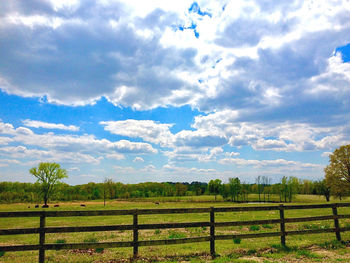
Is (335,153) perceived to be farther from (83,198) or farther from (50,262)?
(83,198)

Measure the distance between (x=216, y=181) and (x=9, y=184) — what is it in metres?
90.5

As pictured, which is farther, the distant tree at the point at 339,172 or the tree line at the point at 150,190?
the tree line at the point at 150,190

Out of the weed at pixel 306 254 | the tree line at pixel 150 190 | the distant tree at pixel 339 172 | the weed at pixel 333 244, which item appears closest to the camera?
the weed at pixel 306 254

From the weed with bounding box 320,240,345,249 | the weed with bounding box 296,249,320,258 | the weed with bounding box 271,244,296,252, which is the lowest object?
the weed with bounding box 320,240,345,249

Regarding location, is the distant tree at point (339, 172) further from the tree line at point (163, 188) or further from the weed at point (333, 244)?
the weed at point (333, 244)

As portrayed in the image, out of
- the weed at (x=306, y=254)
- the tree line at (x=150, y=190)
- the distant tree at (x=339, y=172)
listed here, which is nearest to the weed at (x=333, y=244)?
the weed at (x=306, y=254)

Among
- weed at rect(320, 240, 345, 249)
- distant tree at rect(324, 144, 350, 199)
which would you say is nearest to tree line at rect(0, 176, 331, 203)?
distant tree at rect(324, 144, 350, 199)

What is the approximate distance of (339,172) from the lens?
55.3 m

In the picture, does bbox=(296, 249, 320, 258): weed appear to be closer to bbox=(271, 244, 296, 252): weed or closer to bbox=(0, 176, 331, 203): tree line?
bbox=(271, 244, 296, 252): weed

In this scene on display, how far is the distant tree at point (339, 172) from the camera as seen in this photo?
5388cm

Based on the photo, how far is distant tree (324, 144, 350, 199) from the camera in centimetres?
5388

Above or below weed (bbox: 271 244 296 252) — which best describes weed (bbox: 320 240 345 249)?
below

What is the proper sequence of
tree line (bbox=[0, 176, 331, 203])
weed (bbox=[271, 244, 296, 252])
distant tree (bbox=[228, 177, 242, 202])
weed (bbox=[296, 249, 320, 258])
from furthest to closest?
distant tree (bbox=[228, 177, 242, 202])
tree line (bbox=[0, 176, 331, 203])
weed (bbox=[271, 244, 296, 252])
weed (bbox=[296, 249, 320, 258])

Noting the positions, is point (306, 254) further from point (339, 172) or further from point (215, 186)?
point (215, 186)
